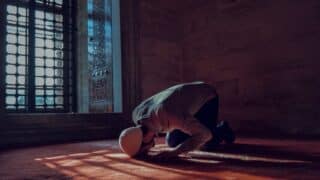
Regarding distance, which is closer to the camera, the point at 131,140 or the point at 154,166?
the point at 154,166

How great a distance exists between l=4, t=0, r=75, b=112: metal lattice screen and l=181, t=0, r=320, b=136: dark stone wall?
5.96ft

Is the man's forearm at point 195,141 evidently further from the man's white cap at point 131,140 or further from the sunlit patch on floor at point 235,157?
the man's white cap at point 131,140

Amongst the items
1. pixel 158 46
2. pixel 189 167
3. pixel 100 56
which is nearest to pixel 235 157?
pixel 189 167

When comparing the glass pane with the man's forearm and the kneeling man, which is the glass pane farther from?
the man's forearm

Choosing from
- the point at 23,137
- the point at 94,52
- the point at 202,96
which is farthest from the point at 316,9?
the point at 23,137

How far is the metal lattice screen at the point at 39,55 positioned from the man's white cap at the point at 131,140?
2524 millimetres

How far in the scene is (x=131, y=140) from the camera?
207cm

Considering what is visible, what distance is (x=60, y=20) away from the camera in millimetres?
4938

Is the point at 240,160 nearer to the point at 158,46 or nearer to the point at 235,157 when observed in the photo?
the point at 235,157

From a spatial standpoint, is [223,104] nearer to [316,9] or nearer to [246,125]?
[246,125]

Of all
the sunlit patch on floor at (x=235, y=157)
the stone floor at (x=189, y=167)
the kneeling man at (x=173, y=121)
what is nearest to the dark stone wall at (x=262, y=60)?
the stone floor at (x=189, y=167)

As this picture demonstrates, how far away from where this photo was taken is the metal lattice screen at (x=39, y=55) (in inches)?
169

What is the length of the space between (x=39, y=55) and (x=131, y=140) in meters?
3.01

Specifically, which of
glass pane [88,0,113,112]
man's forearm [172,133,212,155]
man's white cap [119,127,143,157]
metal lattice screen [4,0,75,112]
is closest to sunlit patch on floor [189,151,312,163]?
man's forearm [172,133,212,155]
